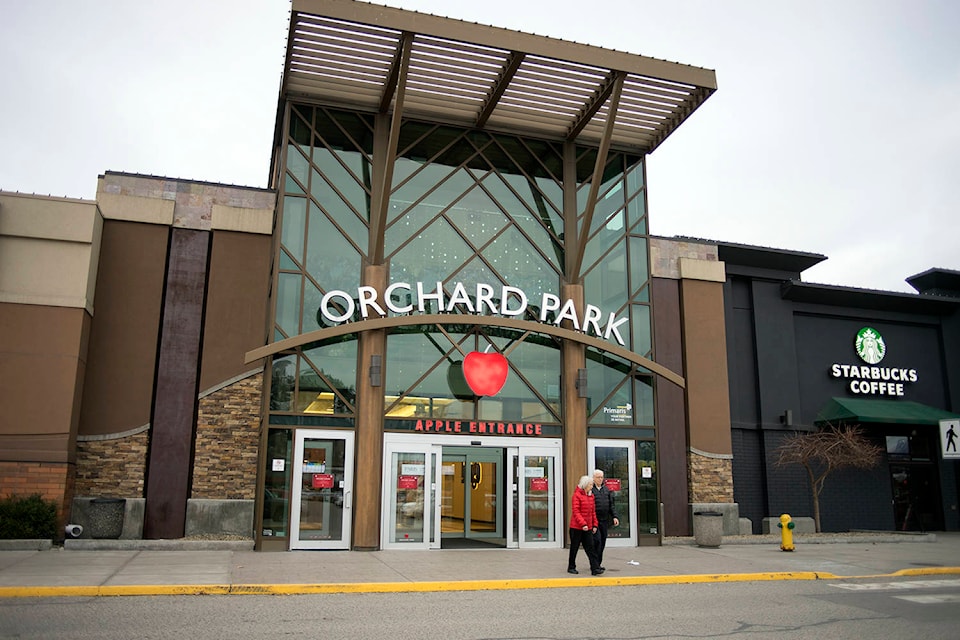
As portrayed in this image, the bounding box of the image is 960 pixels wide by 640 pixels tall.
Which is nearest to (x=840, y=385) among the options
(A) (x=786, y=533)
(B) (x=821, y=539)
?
(B) (x=821, y=539)

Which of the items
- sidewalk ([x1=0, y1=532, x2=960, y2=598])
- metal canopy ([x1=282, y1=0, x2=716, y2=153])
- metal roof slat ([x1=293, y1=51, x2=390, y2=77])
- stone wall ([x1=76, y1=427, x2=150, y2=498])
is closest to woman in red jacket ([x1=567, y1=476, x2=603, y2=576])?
sidewalk ([x1=0, y1=532, x2=960, y2=598])

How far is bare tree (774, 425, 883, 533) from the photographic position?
2231 centimetres

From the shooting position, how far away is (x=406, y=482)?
17641mm

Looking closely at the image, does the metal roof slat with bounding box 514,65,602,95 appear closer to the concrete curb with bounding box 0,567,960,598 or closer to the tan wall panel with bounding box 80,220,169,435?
the tan wall panel with bounding box 80,220,169,435

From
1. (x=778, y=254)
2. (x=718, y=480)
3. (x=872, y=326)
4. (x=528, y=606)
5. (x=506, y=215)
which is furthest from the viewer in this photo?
(x=872, y=326)

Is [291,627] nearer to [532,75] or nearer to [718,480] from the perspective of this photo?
[532,75]

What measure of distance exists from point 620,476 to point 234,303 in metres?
9.74

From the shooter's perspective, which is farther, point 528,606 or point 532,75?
point 532,75

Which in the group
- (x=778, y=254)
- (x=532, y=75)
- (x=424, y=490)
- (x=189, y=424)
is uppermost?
(x=532, y=75)

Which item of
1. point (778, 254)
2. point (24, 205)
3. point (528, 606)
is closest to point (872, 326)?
point (778, 254)

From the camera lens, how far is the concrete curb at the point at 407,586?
10.9 metres

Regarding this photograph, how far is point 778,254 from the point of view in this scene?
24.0 m

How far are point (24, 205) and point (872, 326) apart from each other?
2353 centimetres

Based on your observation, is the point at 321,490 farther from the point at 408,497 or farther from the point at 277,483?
the point at 408,497
